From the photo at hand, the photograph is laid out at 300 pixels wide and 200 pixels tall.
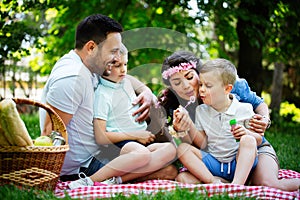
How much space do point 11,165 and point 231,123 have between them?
1.53 metres

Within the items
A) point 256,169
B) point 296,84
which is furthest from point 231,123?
point 296,84

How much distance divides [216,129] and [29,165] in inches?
55.1

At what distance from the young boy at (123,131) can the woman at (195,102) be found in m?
0.25

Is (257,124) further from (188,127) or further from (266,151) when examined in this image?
(188,127)

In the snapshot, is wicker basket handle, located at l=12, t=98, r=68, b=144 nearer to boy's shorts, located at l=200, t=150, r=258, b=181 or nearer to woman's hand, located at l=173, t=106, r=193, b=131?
woman's hand, located at l=173, t=106, r=193, b=131

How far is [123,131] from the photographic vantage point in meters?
3.45

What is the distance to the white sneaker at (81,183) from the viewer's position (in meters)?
3.05

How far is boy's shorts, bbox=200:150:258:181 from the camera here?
131 inches

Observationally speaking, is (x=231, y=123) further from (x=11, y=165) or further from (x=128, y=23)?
(x=128, y=23)

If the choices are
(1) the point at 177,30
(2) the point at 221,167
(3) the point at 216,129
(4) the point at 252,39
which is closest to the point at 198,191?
(2) the point at 221,167

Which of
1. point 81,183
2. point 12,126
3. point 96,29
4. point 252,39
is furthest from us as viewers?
point 252,39

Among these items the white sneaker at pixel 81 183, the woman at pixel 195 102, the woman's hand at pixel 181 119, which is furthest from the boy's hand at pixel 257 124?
the white sneaker at pixel 81 183

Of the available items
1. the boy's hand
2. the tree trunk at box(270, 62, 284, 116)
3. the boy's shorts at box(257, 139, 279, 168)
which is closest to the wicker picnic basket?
the boy's hand

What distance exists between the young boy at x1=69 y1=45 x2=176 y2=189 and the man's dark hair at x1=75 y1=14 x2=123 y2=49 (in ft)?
0.62
